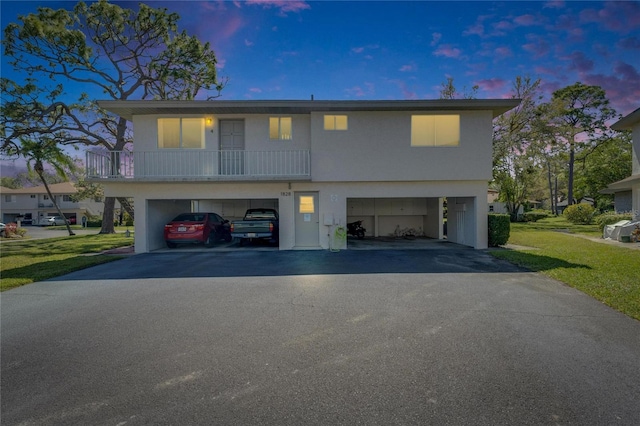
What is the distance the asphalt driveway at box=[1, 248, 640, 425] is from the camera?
2.75 meters

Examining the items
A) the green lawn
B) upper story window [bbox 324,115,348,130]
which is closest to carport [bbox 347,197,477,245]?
the green lawn

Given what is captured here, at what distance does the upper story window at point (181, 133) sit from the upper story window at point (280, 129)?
288cm

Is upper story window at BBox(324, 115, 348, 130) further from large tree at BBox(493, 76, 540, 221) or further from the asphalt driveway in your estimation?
large tree at BBox(493, 76, 540, 221)

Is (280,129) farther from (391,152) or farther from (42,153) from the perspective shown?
(42,153)

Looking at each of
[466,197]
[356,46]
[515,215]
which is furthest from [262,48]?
[515,215]

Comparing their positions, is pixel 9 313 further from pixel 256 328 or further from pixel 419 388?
pixel 419 388

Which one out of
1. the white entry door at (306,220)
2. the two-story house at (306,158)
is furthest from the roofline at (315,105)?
the white entry door at (306,220)

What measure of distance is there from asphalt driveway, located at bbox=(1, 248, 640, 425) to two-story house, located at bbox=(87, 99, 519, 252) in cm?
572

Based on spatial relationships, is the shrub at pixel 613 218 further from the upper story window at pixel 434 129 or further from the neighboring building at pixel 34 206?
the neighboring building at pixel 34 206

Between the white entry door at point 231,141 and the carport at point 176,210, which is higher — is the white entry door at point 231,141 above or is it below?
above

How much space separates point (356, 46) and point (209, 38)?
40.8 feet

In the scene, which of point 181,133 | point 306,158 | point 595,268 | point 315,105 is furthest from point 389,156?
point 181,133

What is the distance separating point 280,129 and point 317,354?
35.0 ft

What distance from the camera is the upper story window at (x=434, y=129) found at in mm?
12383
